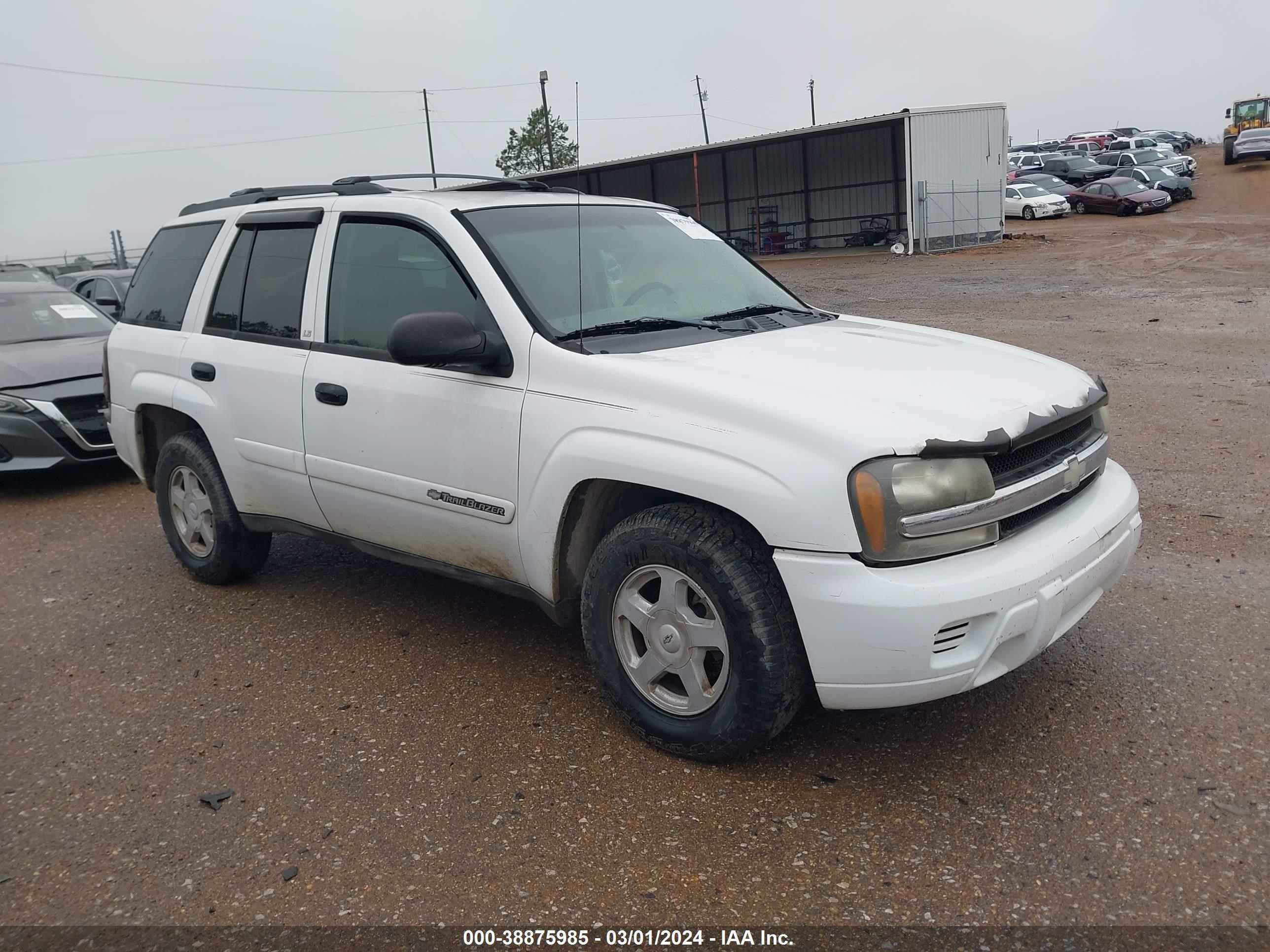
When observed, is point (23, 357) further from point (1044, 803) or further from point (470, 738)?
point (1044, 803)

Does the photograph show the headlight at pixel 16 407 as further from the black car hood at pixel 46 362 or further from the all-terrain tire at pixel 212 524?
the all-terrain tire at pixel 212 524

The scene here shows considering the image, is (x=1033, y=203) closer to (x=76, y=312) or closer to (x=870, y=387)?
(x=76, y=312)

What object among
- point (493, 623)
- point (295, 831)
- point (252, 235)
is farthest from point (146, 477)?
point (295, 831)

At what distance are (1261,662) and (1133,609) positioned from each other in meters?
0.62

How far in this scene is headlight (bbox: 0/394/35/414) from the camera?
25.4 feet

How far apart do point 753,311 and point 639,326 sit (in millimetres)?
659

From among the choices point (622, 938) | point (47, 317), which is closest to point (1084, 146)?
point (47, 317)

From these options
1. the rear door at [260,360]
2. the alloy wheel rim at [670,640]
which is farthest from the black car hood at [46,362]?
the alloy wheel rim at [670,640]

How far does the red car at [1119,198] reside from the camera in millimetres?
33781

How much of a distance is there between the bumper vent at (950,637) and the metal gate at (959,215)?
27.4 m

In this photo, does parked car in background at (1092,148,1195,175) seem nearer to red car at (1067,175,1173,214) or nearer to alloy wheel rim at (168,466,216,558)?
red car at (1067,175,1173,214)

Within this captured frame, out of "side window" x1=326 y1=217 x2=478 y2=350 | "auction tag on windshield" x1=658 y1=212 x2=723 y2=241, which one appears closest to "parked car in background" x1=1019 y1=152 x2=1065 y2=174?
"auction tag on windshield" x1=658 y1=212 x2=723 y2=241

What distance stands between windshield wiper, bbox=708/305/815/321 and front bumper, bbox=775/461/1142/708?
1427 millimetres

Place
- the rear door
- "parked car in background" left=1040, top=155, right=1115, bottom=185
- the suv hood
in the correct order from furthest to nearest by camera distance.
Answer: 1. "parked car in background" left=1040, top=155, right=1115, bottom=185
2. the rear door
3. the suv hood
